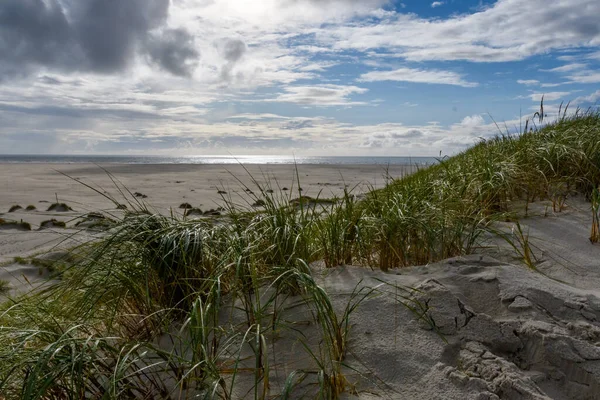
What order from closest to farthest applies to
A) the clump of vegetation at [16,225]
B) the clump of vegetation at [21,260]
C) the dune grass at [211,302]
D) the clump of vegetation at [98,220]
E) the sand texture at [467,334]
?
the dune grass at [211,302] < the sand texture at [467,334] < the clump of vegetation at [98,220] < the clump of vegetation at [21,260] < the clump of vegetation at [16,225]

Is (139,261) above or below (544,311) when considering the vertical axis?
above

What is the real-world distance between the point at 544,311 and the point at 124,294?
2.24m

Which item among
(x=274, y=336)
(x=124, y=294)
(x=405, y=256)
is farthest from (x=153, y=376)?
(x=405, y=256)

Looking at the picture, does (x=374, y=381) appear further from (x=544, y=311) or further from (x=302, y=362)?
(x=544, y=311)

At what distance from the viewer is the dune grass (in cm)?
182

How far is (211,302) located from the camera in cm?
223

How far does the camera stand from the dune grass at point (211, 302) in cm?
182

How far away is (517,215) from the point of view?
411 cm

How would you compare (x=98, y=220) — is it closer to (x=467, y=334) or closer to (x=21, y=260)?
(x=467, y=334)

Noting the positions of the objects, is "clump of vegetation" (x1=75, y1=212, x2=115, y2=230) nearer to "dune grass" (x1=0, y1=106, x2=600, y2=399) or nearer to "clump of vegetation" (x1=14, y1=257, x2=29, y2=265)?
"dune grass" (x1=0, y1=106, x2=600, y2=399)

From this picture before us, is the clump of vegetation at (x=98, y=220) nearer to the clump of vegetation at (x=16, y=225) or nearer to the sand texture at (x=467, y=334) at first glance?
the sand texture at (x=467, y=334)

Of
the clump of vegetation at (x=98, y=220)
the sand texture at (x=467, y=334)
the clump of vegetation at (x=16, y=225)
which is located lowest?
the clump of vegetation at (x=16, y=225)

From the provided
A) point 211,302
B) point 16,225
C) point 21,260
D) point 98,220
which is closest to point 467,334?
point 211,302

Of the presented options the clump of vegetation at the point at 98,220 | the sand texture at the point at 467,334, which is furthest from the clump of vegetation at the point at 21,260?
the sand texture at the point at 467,334
